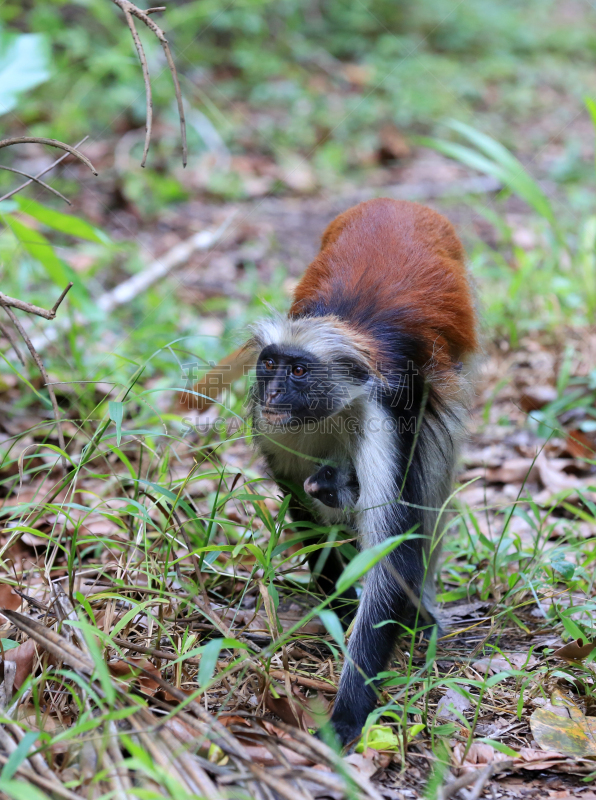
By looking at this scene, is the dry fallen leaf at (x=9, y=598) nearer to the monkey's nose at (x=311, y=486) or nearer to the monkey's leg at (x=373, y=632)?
the monkey's nose at (x=311, y=486)

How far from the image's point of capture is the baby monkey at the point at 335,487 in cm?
375

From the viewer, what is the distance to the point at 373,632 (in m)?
3.45

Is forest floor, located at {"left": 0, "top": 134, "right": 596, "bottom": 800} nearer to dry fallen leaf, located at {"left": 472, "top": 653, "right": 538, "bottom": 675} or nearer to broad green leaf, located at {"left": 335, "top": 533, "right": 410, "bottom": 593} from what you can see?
dry fallen leaf, located at {"left": 472, "top": 653, "right": 538, "bottom": 675}

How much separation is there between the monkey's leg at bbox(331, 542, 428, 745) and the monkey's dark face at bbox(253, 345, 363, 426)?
798 millimetres

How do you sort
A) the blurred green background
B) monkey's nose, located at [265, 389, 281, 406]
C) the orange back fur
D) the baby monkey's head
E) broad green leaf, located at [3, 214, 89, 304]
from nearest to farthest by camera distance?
monkey's nose, located at [265, 389, 281, 406] < the baby monkey's head < the orange back fur < broad green leaf, located at [3, 214, 89, 304] < the blurred green background

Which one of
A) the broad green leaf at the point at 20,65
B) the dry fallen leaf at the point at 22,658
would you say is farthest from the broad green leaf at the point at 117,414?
the broad green leaf at the point at 20,65

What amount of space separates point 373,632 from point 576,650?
1001 millimetres

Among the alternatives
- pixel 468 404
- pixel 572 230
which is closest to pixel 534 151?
pixel 572 230

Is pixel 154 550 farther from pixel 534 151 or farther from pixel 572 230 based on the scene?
pixel 534 151

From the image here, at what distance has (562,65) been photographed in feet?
61.5

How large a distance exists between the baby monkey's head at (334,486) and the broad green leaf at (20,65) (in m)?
4.10

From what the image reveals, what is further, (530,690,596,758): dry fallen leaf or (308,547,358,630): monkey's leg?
(308,547,358,630): monkey's leg

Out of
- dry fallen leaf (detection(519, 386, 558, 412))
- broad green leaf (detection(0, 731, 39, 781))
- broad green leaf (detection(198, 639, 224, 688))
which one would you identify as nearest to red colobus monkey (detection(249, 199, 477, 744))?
broad green leaf (detection(198, 639, 224, 688))

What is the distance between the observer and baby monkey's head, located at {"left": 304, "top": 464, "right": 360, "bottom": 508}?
12.3ft
